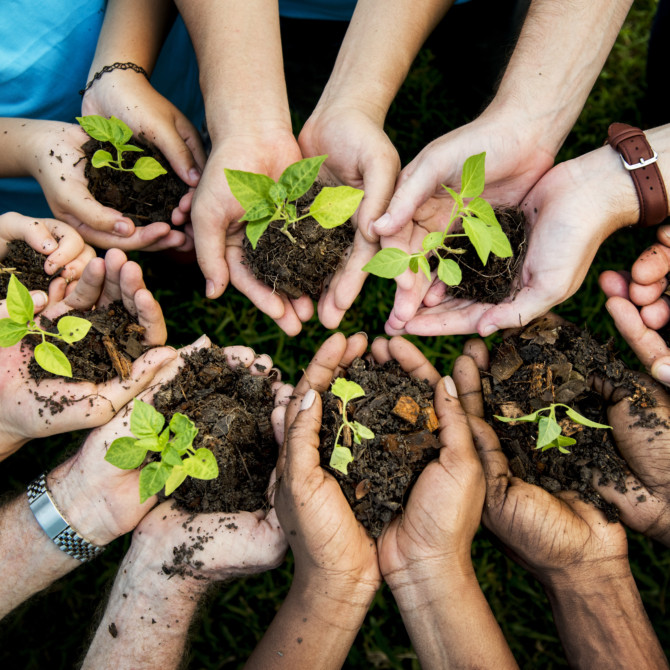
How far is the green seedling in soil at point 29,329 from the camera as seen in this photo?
208 cm

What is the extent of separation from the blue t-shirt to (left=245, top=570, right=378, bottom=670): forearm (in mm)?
2677

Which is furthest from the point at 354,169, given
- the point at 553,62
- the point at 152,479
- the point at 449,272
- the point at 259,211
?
the point at 152,479

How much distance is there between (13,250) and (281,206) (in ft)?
4.81

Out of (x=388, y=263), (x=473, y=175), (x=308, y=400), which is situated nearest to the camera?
(x=473, y=175)

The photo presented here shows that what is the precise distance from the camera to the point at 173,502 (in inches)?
95.9

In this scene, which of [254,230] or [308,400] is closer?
[254,230]

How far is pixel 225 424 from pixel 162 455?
0.38 meters

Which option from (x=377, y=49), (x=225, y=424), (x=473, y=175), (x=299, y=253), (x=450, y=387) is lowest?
(x=225, y=424)

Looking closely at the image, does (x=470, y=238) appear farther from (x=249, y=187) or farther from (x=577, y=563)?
(x=577, y=563)

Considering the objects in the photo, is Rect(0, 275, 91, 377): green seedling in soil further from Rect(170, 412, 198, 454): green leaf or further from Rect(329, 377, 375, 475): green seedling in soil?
Rect(329, 377, 375, 475): green seedling in soil

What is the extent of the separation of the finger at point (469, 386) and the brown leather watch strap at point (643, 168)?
1.08m

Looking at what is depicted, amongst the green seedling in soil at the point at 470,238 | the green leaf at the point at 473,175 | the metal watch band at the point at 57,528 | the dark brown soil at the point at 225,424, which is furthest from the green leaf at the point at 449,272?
the metal watch band at the point at 57,528

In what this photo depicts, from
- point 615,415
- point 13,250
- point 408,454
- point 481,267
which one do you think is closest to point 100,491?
point 13,250

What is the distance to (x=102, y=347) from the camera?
2477mm
